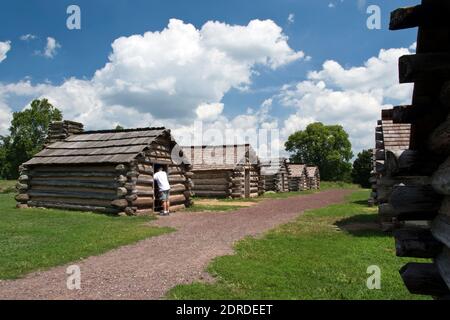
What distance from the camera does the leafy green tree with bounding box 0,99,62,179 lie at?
64500 mm

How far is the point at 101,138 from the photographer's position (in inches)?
760

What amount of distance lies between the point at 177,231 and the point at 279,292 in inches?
268

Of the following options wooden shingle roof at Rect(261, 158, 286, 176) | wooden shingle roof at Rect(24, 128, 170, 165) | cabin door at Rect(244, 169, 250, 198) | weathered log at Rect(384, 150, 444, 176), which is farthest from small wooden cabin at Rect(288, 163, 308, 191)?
weathered log at Rect(384, 150, 444, 176)

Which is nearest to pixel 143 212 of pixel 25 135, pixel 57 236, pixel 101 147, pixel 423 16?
pixel 101 147

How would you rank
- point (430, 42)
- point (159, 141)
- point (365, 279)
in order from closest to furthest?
point (430, 42), point (365, 279), point (159, 141)

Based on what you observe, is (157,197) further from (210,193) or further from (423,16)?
(423,16)

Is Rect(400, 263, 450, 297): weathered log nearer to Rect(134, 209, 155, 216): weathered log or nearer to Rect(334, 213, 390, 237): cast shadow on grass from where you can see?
Rect(334, 213, 390, 237): cast shadow on grass

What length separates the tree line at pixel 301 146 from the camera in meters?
64.3

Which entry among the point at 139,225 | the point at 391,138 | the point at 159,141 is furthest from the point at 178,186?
the point at 391,138

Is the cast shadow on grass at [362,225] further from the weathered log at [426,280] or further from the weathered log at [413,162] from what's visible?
the weathered log at [413,162]

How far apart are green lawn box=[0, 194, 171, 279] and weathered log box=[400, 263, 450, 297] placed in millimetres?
6625

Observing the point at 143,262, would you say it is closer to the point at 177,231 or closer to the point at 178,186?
the point at 177,231

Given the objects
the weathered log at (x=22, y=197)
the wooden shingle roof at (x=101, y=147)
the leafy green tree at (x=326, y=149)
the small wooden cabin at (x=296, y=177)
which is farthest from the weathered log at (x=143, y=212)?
the leafy green tree at (x=326, y=149)

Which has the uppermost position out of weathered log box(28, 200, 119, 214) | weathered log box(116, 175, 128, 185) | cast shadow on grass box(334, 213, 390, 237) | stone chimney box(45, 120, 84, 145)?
stone chimney box(45, 120, 84, 145)
